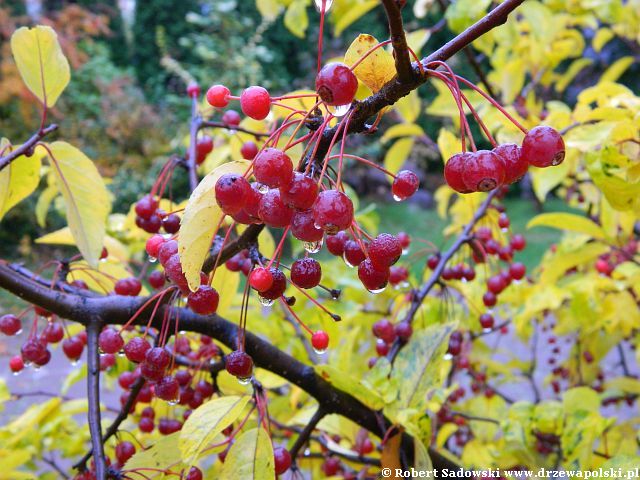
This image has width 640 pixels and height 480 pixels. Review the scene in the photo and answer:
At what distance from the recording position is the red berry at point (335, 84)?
52cm

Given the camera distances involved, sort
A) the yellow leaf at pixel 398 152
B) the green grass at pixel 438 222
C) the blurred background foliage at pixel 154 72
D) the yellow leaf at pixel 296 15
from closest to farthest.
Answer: the yellow leaf at pixel 296 15 < the yellow leaf at pixel 398 152 < the blurred background foliage at pixel 154 72 < the green grass at pixel 438 222

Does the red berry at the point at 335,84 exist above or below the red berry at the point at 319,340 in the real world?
above

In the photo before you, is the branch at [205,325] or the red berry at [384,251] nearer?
the red berry at [384,251]

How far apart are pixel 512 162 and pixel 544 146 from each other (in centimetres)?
4

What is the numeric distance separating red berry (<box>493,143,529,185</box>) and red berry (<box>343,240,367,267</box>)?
0.65 feet

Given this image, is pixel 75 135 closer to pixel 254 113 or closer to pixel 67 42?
pixel 67 42

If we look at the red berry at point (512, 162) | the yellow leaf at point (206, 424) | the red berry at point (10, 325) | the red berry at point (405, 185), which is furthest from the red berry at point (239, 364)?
the red berry at point (10, 325)

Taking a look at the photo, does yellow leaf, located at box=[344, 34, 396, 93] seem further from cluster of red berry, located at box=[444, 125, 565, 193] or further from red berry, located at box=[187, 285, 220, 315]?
red berry, located at box=[187, 285, 220, 315]

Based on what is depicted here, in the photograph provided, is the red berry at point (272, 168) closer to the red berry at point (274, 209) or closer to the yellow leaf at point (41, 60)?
the red berry at point (274, 209)

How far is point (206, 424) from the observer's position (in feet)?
2.40

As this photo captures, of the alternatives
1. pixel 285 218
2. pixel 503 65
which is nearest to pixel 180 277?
pixel 285 218

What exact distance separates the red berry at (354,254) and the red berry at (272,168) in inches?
7.1

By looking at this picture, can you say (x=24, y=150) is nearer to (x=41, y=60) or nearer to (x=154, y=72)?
(x=41, y=60)

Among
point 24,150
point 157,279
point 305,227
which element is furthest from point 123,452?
point 305,227
